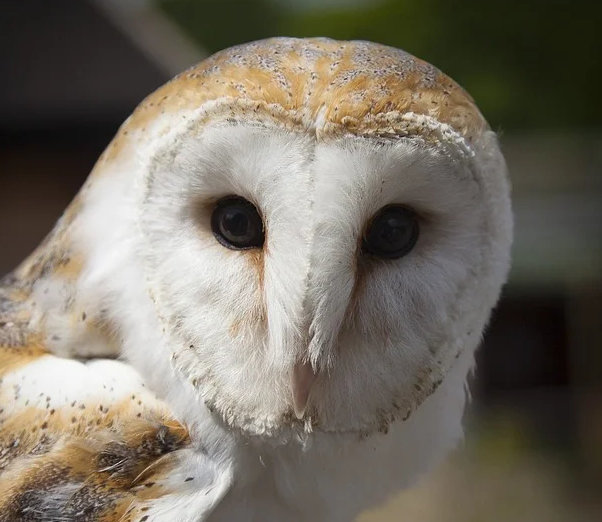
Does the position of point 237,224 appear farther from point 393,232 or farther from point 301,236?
point 393,232

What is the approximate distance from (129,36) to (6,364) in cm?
293

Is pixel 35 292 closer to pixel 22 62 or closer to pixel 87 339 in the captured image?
pixel 87 339

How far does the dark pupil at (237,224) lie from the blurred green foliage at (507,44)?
367 inches

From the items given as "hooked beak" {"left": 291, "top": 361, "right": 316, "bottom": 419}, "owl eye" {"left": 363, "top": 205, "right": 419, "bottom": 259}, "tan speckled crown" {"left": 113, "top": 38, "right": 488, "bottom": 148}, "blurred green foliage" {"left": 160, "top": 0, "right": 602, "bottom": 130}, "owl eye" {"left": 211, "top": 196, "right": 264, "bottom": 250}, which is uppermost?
"blurred green foliage" {"left": 160, "top": 0, "right": 602, "bottom": 130}

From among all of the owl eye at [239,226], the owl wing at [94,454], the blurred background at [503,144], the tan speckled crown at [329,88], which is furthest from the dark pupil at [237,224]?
the blurred background at [503,144]

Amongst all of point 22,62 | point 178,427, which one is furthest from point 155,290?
point 22,62

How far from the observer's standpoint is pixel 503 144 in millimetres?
1281

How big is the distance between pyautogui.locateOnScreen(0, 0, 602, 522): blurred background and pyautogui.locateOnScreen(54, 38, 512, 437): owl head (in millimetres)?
619

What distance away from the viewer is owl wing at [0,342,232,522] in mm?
944

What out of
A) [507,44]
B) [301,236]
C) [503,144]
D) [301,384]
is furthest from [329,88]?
[507,44]

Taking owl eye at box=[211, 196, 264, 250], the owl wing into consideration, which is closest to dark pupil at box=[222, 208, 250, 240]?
owl eye at box=[211, 196, 264, 250]

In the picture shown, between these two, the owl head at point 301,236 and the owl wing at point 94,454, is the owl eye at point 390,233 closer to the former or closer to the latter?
the owl head at point 301,236

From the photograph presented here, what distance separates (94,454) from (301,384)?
0.29m

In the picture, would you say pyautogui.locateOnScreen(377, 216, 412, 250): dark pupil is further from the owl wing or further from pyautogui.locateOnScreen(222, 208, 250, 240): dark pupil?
the owl wing
